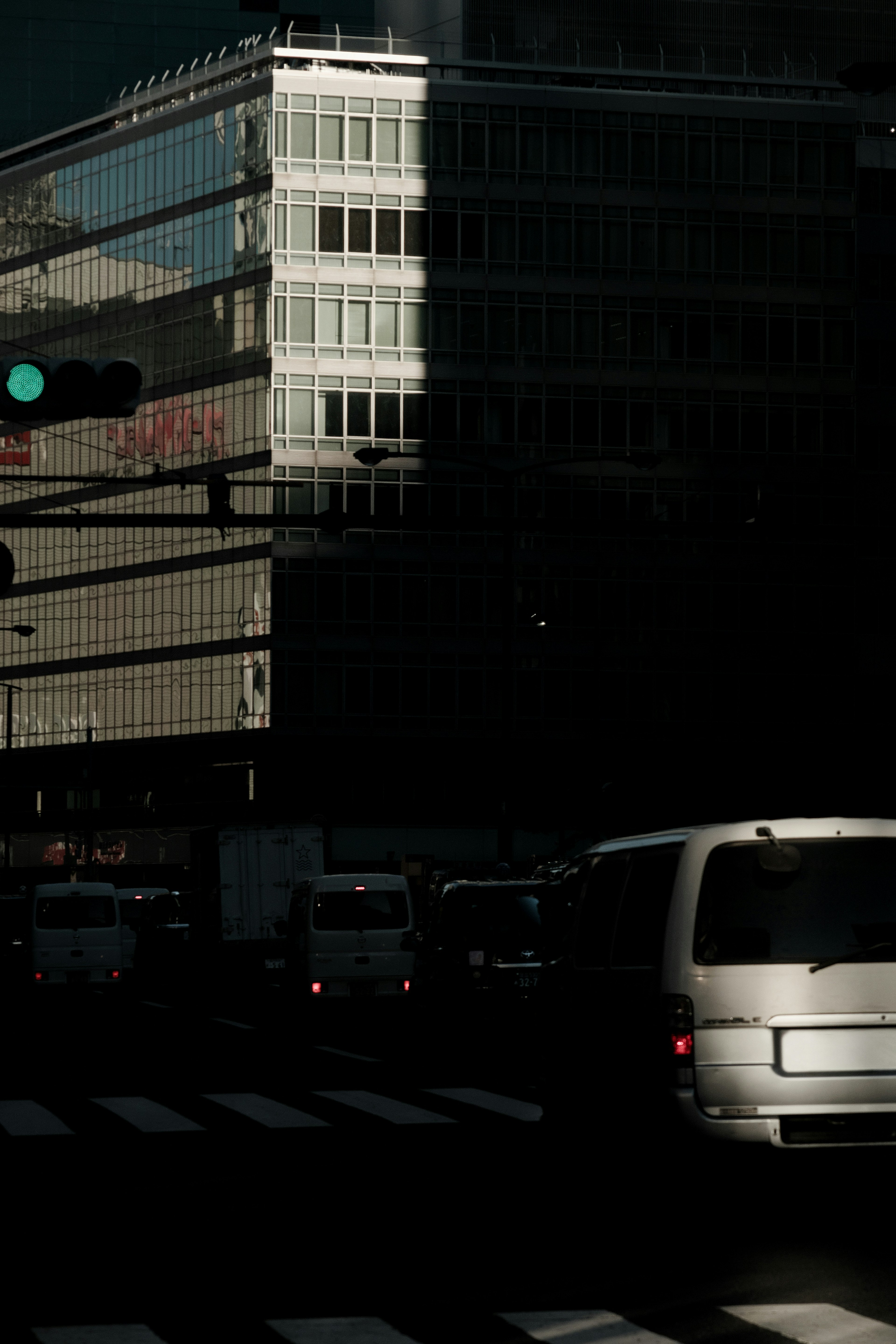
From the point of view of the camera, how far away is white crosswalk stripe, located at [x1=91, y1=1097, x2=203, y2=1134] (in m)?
15.0

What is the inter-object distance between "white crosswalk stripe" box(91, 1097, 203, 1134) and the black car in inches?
292

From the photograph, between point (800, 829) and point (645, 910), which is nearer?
point (800, 829)

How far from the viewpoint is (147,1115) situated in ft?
52.7

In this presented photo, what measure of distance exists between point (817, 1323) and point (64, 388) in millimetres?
6993

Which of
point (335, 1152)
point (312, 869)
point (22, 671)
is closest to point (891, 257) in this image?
point (22, 671)

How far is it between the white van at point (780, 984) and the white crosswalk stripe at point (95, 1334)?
10.6ft

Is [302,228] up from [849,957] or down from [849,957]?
up

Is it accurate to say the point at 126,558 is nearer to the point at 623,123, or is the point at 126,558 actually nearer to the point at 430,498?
the point at 430,498

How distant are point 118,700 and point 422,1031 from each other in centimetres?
6573

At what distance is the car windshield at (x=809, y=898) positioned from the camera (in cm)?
1024

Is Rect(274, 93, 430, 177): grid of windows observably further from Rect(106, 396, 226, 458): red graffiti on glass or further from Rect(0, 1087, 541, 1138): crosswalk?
Rect(0, 1087, 541, 1138): crosswalk

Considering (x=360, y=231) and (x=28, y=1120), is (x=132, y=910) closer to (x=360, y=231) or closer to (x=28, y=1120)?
(x=360, y=231)

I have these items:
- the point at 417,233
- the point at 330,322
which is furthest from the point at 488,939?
the point at 417,233

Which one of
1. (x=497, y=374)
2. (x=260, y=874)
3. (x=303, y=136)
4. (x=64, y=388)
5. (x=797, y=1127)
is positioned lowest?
(x=260, y=874)
